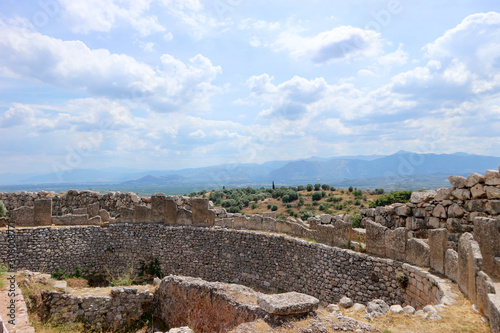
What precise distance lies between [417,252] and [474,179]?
2527 millimetres

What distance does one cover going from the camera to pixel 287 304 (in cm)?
596

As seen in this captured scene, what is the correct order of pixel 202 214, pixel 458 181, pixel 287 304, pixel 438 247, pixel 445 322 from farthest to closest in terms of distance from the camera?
pixel 202 214 < pixel 458 181 < pixel 438 247 < pixel 287 304 < pixel 445 322

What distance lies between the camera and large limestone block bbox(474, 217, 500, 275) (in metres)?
6.70

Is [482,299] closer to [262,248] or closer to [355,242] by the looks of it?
[355,242]

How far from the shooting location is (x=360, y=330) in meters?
5.40

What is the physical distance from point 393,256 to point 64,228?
13.5 m

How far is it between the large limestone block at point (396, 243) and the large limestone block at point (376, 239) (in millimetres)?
165

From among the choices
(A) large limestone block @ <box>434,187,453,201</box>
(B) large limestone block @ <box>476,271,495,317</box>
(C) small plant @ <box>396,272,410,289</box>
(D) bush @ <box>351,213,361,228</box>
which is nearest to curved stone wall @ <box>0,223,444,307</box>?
(C) small plant @ <box>396,272,410,289</box>

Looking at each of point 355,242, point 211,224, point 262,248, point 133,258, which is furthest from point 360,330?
point 133,258

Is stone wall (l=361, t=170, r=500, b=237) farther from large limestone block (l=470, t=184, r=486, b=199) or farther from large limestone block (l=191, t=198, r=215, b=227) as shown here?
large limestone block (l=191, t=198, r=215, b=227)

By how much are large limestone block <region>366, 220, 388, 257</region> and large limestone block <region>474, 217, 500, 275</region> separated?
2843mm

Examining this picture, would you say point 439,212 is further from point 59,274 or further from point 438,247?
point 59,274

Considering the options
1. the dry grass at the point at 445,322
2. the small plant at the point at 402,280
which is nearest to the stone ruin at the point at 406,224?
the small plant at the point at 402,280

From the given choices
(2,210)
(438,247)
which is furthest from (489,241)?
(2,210)
